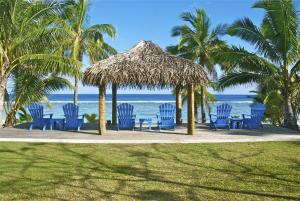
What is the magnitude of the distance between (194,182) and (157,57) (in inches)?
243

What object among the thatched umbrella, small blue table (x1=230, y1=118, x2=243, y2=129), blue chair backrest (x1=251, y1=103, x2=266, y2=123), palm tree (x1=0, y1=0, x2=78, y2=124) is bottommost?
small blue table (x1=230, y1=118, x2=243, y2=129)

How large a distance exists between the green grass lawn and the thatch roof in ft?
7.74

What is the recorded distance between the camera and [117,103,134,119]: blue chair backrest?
12305mm

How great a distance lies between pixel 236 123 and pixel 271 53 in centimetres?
286

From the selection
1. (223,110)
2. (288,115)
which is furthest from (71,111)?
(288,115)

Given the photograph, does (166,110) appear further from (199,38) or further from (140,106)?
(140,106)

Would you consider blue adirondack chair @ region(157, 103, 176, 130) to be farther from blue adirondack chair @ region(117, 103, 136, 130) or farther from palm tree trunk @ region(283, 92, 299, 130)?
palm tree trunk @ region(283, 92, 299, 130)

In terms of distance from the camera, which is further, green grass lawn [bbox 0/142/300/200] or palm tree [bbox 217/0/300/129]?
palm tree [bbox 217/0/300/129]

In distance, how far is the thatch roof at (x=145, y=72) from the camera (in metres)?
11.2

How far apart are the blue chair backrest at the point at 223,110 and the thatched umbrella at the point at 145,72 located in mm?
1480

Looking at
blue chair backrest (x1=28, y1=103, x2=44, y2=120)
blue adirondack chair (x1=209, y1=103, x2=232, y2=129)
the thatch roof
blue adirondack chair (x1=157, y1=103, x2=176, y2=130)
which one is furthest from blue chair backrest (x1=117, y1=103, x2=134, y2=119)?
blue adirondack chair (x1=209, y1=103, x2=232, y2=129)

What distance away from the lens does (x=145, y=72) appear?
1130 centimetres


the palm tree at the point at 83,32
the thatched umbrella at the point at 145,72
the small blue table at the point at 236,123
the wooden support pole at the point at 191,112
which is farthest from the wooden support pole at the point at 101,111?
the palm tree at the point at 83,32

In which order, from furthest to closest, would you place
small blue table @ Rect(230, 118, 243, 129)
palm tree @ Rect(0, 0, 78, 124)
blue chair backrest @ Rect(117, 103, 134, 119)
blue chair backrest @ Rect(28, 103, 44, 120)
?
small blue table @ Rect(230, 118, 243, 129) < blue chair backrest @ Rect(28, 103, 44, 120) < palm tree @ Rect(0, 0, 78, 124) < blue chair backrest @ Rect(117, 103, 134, 119)
